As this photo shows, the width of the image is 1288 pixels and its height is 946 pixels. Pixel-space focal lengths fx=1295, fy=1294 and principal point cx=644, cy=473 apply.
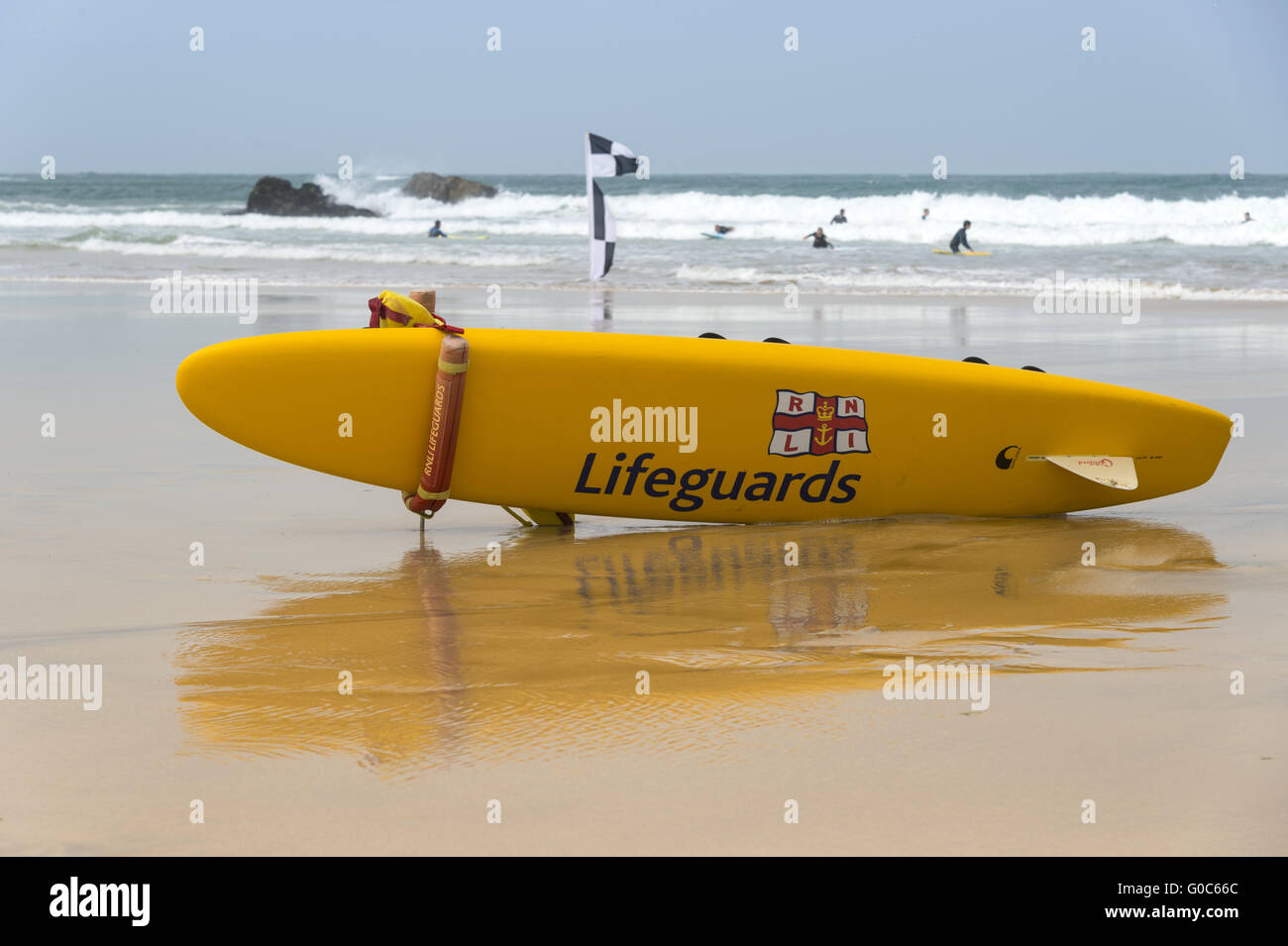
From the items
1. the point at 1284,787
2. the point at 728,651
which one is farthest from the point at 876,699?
the point at 1284,787

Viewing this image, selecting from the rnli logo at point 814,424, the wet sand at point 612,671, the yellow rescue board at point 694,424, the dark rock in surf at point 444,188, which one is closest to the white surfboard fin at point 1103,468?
the yellow rescue board at point 694,424

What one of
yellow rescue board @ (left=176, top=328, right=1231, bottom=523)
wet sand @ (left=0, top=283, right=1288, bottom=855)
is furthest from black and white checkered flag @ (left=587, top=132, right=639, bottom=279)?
yellow rescue board @ (left=176, top=328, right=1231, bottom=523)

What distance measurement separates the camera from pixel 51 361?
8797 millimetres

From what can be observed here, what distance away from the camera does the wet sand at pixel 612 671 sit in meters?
2.49

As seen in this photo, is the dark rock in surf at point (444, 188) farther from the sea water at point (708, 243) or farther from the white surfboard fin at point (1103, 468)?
the white surfboard fin at point (1103, 468)

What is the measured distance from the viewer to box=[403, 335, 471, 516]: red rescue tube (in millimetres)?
4703

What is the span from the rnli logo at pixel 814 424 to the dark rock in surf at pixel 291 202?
1812 inches

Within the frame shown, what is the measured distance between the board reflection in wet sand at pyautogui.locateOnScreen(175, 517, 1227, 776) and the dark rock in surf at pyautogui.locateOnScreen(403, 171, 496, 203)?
1927 inches

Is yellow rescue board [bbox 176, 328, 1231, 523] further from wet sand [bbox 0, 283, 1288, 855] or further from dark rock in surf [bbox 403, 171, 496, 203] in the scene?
dark rock in surf [bbox 403, 171, 496, 203]

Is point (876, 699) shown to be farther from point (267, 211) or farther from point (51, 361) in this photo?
point (267, 211)

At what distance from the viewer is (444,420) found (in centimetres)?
475

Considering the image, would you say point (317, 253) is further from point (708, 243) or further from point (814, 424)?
point (814, 424)

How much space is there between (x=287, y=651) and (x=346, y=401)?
152cm

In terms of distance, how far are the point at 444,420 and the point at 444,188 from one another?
164 feet
